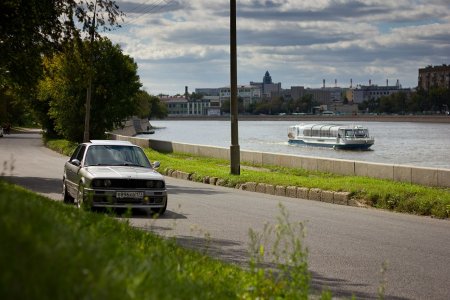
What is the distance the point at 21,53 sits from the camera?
863 inches

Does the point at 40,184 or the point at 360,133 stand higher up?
the point at 40,184

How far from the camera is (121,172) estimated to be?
589 inches

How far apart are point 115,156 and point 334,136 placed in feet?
248

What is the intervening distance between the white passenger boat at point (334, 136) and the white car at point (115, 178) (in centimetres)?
7235

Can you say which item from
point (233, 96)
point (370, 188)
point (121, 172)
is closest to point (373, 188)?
point (370, 188)

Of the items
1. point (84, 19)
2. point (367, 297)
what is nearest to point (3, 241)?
point (367, 297)

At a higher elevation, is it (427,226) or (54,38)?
(54,38)

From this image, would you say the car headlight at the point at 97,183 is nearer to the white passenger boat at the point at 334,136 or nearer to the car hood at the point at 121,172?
the car hood at the point at 121,172

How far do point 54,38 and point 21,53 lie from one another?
1322mm

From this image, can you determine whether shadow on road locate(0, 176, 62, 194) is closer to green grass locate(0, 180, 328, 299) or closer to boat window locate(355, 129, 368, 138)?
green grass locate(0, 180, 328, 299)

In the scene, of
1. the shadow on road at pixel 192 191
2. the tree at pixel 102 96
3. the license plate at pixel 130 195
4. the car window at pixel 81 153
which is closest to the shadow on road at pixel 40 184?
the shadow on road at pixel 192 191

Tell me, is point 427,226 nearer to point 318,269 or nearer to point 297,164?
point 318,269

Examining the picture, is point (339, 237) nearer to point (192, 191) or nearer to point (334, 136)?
point (192, 191)

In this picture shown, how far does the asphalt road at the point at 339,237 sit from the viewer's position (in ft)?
28.6
